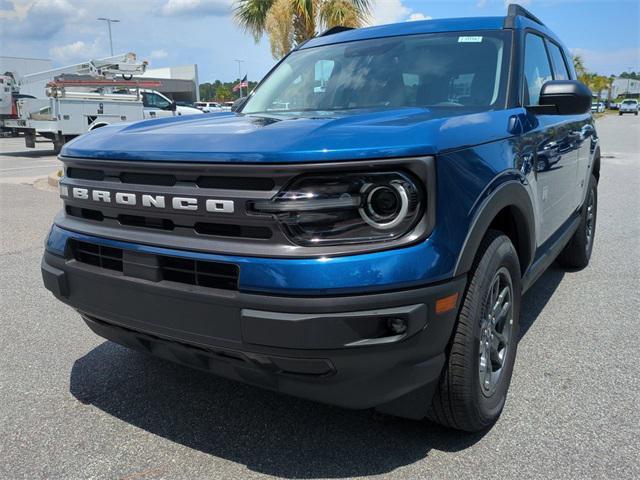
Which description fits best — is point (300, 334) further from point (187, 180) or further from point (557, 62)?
point (557, 62)

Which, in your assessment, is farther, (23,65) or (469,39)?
(23,65)

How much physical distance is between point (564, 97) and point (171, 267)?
2.22 metres

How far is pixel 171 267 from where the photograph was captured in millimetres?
2160

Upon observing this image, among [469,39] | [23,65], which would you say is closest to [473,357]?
[469,39]

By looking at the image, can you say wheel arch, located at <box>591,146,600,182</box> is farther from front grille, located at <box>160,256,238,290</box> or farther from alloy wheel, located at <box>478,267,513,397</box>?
front grille, located at <box>160,256,238,290</box>

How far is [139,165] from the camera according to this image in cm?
223

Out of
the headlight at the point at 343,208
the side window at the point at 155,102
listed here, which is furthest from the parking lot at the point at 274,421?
the side window at the point at 155,102

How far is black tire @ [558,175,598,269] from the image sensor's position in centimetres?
505

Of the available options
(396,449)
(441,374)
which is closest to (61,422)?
(396,449)

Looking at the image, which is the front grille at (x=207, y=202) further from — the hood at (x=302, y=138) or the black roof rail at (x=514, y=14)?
the black roof rail at (x=514, y=14)

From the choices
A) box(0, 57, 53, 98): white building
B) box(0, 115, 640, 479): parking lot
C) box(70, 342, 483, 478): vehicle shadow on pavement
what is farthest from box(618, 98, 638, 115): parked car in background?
box(70, 342, 483, 478): vehicle shadow on pavement

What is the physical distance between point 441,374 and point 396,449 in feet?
1.42

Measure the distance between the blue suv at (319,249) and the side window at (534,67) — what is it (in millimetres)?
449

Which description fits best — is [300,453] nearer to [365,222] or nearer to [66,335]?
[365,222]
